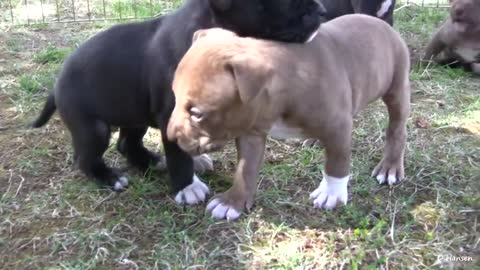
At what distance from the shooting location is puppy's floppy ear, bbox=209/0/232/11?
3.33 metres

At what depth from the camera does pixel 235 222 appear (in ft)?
11.1

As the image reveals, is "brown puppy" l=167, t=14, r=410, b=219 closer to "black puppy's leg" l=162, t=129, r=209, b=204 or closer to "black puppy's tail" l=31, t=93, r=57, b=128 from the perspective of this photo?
"black puppy's leg" l=162, t=129, r=209, b=204

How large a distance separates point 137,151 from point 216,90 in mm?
1247

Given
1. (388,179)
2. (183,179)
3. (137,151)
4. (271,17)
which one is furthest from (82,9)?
(388,179)

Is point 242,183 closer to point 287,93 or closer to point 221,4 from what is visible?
point 287,93

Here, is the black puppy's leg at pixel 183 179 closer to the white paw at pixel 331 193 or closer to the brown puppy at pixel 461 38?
the white paw at pixel 331 193

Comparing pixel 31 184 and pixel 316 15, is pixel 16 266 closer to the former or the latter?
pixel 31 184

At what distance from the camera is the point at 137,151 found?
3.99m

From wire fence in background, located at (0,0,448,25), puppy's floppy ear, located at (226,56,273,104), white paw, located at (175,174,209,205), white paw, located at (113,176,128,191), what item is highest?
puppy's floppy ear, located at (226,56,273,104)

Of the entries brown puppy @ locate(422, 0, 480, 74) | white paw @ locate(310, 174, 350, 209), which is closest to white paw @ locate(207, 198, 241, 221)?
white paw @ locate(310, 174, 350, 209)

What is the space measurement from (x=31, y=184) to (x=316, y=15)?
5.93ft

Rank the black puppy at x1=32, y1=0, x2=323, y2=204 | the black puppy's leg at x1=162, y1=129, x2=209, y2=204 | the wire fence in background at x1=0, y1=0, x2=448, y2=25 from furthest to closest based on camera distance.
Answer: the wire fence in background at x1=0, y1=0, x2=448, y2=25 < the black puppy's leg at x1=162, y1=129, x2=209, y2=204 < the black puppy at x1=32, y1=0, x2=323, y2=204

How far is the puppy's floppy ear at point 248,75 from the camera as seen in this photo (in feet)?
9.21

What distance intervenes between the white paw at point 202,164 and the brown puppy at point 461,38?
8.23ft
